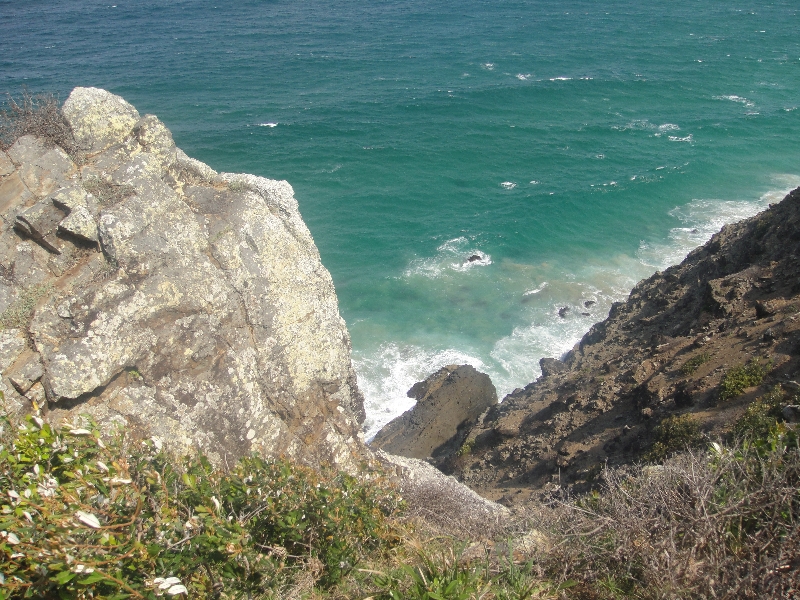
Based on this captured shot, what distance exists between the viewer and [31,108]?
1426 cm

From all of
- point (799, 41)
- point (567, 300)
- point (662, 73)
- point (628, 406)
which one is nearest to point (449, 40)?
point (662, 73)

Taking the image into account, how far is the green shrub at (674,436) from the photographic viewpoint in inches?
666

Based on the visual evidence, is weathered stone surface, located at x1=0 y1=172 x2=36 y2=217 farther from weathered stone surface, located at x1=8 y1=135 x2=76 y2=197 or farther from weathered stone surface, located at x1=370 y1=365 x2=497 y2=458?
weathered stone surface, located at x1=370 y1=365 x2=497 y2=458

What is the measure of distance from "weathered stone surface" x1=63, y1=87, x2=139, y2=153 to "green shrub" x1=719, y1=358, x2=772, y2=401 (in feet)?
61.7

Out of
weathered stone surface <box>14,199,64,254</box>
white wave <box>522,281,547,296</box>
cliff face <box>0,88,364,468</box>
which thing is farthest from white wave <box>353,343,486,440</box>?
weathered stone surface <box>14,199,64,254</box>

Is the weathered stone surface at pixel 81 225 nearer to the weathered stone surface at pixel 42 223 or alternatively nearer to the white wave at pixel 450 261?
the weathered stone surface at pixel 42 223

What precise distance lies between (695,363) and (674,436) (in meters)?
4.31

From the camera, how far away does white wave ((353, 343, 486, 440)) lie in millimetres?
33938

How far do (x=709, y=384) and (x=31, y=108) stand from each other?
837 inches

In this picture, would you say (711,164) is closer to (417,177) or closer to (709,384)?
(417,177)

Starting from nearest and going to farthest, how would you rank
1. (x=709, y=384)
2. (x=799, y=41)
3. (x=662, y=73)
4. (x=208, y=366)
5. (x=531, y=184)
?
(x=208, y=366) < (x=709, y=384) < (x=531, y=184) < (x=662, y=73) < (x=799, y=41)

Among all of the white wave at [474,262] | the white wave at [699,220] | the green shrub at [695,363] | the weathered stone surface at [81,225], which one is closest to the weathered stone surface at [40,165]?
the weathered stone surface at [81,225]

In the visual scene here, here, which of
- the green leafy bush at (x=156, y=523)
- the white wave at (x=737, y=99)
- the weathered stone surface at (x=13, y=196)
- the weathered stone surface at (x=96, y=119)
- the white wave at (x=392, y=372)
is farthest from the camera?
the white wave at (x=737, y=99)

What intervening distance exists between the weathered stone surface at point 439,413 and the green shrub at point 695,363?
462 inches
